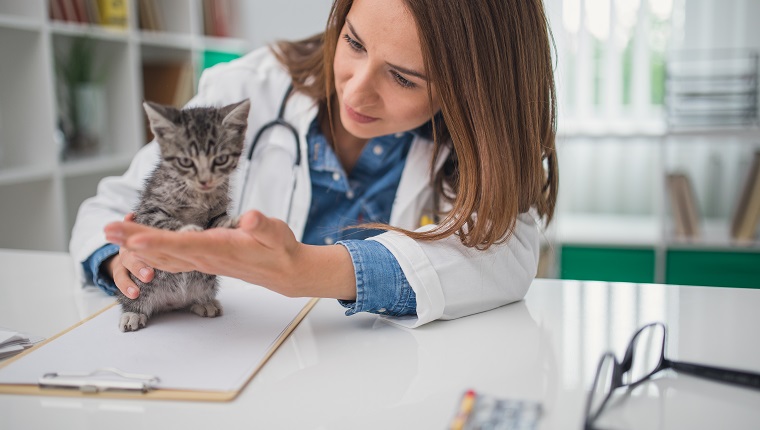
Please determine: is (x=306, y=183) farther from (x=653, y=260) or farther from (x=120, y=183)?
(x=653, y=260)

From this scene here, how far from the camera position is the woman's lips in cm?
120

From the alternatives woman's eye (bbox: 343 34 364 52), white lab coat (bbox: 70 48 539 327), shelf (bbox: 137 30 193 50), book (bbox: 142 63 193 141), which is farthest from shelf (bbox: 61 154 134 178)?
woman's eye (bbox: 343 34 364 52)

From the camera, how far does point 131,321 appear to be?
0.93m

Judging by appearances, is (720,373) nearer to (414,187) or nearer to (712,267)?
(414,187)

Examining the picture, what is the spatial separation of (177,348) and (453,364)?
37 centimetres

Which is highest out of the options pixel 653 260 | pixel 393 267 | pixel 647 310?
pixel 393 267

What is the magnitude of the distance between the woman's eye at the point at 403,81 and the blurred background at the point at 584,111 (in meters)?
1.39

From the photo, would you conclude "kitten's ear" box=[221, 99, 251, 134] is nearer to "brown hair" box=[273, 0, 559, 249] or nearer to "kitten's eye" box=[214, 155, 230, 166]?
"kitten's eye" box=[214, 155, 230, 166]

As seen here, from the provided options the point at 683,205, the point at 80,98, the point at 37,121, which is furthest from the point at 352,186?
the point at 683,205

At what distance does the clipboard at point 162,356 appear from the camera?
2.44 feet

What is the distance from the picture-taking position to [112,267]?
109 centimetres

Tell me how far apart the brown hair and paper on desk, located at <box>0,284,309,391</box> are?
0.29 metres

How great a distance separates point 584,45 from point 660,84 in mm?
509

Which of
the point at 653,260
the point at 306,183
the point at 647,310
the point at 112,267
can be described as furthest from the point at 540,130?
the point at 653,260
